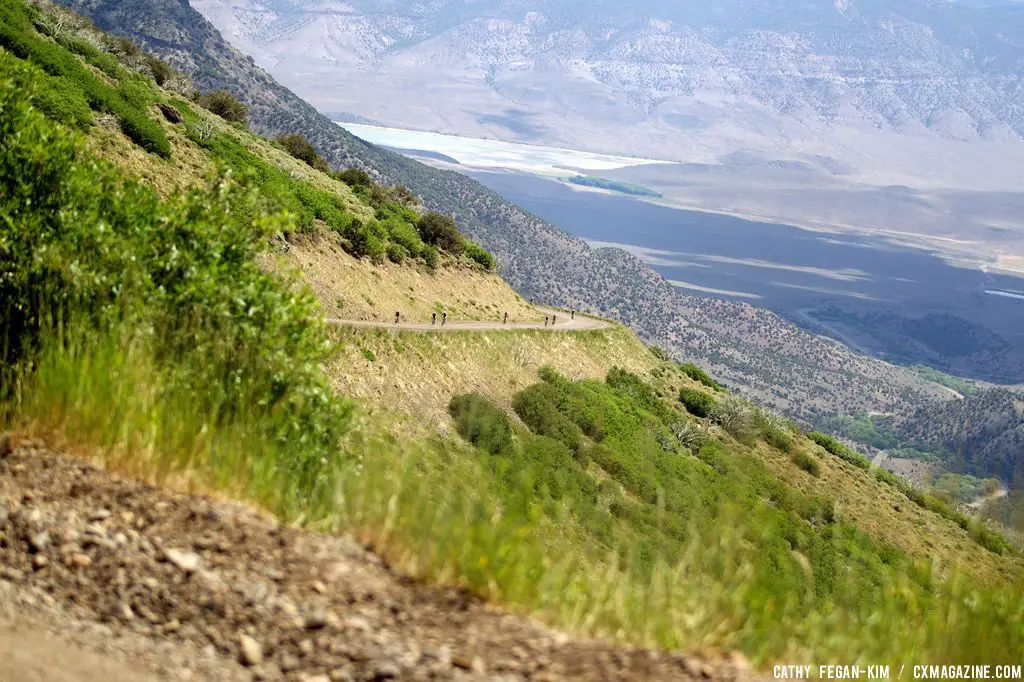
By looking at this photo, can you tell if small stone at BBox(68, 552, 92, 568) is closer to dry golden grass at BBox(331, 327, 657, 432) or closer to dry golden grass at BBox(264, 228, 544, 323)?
dry golden grass at BBox(331, 327, 657, 432)

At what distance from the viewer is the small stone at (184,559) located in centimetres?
552

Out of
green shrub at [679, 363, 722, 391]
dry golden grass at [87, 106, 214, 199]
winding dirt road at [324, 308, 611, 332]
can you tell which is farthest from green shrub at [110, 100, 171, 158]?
green shrub at [679, 363, 722, 391]

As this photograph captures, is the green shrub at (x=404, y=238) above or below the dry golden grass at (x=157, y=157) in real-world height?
below

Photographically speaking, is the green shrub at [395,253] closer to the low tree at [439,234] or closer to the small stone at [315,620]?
the low tree at [439,234]

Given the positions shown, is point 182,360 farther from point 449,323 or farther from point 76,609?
point 449,323

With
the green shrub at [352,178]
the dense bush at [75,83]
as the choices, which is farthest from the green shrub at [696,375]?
the dense bush at [75,83]

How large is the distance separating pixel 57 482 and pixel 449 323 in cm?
4747

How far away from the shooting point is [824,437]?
80500mm

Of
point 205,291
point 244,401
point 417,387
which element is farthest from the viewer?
point 417,387

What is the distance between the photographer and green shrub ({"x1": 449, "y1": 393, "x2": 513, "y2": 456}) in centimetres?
3959

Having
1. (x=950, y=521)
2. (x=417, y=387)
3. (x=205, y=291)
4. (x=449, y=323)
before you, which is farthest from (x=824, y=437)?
(x=205, y=291)

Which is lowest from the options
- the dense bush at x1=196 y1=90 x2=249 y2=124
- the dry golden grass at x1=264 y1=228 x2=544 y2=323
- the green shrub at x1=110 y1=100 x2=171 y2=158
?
the dry golden grass at x1=264 y1=228 x2=544 y2=323

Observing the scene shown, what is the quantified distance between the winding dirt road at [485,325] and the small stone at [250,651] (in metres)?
27.0

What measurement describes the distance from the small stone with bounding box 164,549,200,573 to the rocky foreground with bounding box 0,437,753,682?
0.03ft
